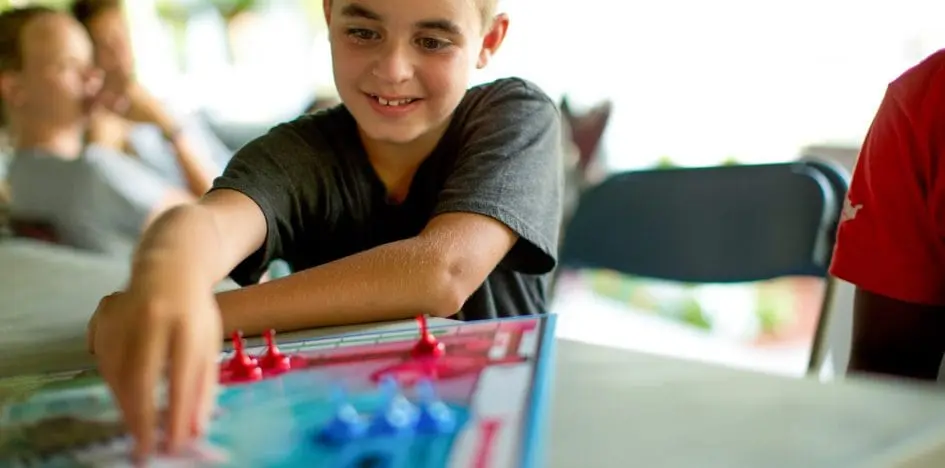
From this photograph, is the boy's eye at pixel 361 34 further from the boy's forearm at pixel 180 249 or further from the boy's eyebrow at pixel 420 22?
the boy's forearm at pixel 180 249

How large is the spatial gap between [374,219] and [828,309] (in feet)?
1.78

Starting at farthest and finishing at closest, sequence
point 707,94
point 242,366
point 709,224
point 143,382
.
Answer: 1. point 707,94
2. point 709,224
3. point 242,366
4. point 143,382

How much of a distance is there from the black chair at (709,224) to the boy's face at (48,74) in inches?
40.9

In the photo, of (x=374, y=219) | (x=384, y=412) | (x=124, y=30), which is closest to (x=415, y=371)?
(x=384, y=412)

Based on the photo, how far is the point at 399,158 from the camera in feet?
2.81

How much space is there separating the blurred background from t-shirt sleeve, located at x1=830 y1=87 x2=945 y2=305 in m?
0.78

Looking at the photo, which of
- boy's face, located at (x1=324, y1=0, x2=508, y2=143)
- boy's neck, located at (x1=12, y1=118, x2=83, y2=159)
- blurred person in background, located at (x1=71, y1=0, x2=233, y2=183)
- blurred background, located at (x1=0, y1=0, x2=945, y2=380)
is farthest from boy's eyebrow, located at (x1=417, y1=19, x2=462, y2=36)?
blurred person in background, located at (x1=71, y1=0, x2=233, y2=183)

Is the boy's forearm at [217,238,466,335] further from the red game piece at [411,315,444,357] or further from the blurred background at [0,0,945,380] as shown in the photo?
the blurred background at [0,0,945,380]

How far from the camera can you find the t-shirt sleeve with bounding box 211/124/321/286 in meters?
0.75

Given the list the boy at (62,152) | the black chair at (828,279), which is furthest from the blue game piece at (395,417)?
the boy at (62,152)

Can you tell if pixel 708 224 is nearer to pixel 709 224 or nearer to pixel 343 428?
pixel 709 224

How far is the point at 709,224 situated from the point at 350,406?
82 cm

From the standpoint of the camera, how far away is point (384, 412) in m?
0.41

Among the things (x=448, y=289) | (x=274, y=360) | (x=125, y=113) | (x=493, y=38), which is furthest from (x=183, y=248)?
(x=125, y=113)
